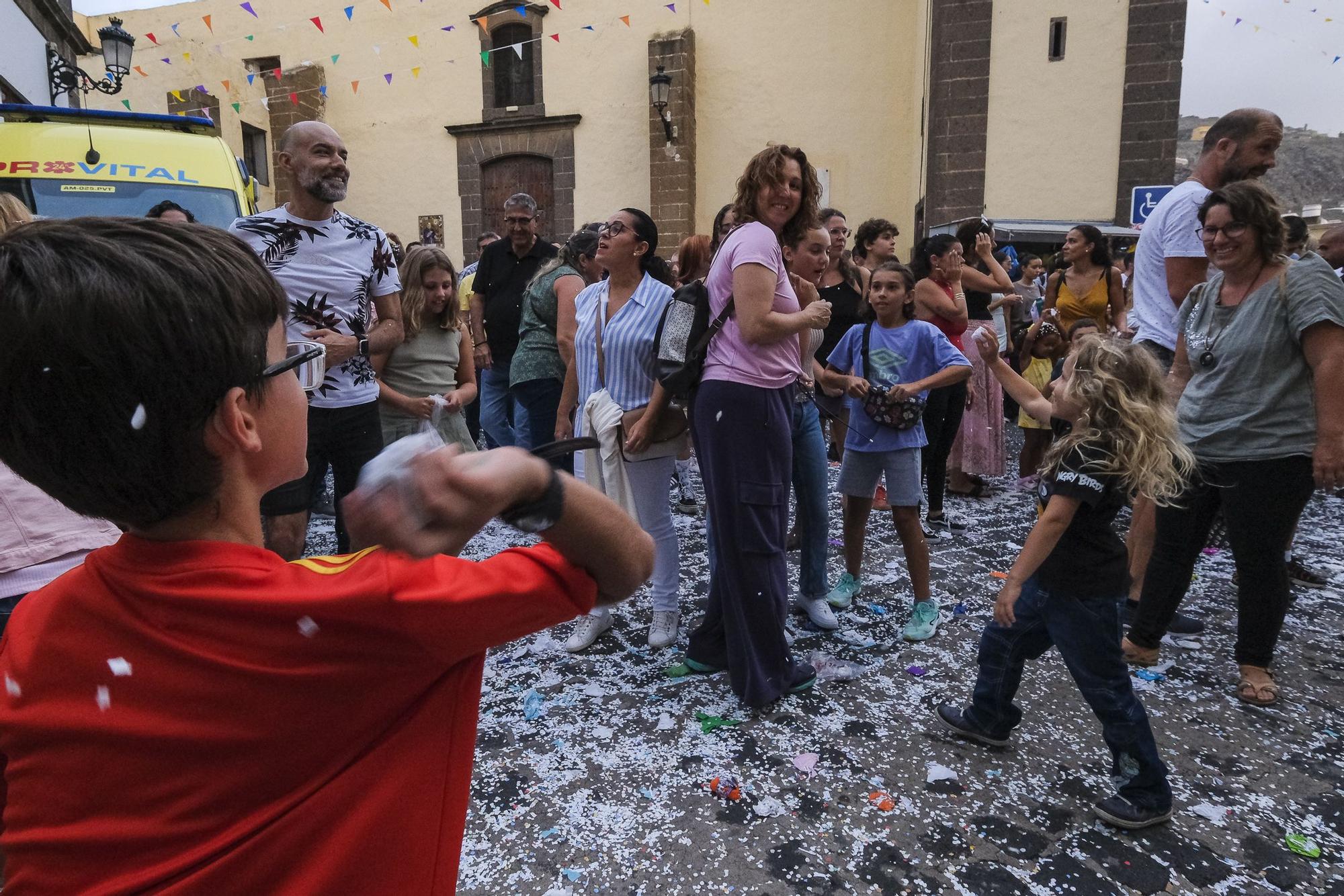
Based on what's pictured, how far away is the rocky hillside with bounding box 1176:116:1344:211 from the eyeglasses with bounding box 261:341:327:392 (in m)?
41.2

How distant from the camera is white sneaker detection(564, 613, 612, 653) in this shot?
3.49 meters

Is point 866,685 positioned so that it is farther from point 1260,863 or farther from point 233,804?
point 233,804

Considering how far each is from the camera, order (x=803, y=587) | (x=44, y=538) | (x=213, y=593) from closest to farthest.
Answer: (x=213, y=593)
(x=44, y=538)
(x=803, y=587)

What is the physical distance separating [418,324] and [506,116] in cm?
1258

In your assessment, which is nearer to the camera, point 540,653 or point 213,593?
point 213,593

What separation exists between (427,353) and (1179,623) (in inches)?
153

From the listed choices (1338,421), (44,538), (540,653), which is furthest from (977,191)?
(44,538)

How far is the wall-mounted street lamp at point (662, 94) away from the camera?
13.7m

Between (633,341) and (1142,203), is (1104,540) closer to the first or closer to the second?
(633,341)

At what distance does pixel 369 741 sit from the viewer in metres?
0.87

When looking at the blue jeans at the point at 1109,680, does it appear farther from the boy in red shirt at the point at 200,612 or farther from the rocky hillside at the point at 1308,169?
the rocky hillside at the point at 1308,169

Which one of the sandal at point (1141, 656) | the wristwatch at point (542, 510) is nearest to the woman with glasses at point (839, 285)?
the sandal at point (1141, 656)

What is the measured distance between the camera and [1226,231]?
9.81ft

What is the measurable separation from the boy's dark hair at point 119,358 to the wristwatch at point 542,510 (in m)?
0.33
